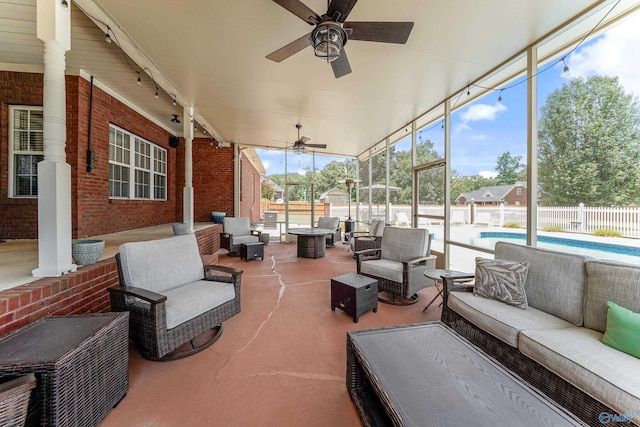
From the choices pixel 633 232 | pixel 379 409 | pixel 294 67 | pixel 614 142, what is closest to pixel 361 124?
pixel 294 67

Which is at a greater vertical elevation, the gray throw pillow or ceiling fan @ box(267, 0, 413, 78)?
ceiling fan @ box(267, 0, 413, 78)

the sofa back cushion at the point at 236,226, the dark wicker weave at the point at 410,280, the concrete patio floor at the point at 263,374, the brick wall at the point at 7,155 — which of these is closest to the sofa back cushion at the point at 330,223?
the sofa back cushion at the point at 236,226

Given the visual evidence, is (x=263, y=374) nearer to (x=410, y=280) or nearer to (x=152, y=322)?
(x=152, y=322)

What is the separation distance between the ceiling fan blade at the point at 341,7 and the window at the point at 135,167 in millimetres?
5435

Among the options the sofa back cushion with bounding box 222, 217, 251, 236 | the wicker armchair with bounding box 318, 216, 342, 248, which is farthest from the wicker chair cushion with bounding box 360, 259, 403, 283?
the sofa back cushion with bounding box 222, 217, 251, 236

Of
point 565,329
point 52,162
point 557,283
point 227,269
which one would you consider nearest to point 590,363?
point 565,329

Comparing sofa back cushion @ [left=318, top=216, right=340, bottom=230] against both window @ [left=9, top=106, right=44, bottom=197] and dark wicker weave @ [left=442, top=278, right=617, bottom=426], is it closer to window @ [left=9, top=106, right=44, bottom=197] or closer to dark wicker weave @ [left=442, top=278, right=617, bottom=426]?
dark wicker weave @ [left=442, top=278, right=617, bottom=426]

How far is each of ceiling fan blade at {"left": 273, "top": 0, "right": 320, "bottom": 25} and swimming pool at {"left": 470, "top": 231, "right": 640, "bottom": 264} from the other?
326 cm

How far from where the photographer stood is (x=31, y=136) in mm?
4324

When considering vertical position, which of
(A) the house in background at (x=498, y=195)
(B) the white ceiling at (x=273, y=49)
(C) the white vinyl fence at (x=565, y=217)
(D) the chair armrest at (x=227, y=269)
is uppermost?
(B) the white ceiling at (x=273, y=49)

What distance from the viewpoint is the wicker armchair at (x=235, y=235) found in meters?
6.18

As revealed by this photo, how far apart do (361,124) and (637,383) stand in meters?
5.82

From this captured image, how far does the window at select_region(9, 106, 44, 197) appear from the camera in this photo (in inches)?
168

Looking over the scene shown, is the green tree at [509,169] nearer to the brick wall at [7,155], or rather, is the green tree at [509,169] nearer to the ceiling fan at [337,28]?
the ceiling fan at [337,28]
